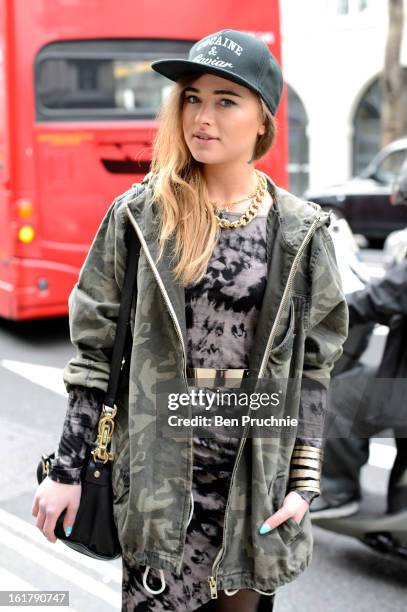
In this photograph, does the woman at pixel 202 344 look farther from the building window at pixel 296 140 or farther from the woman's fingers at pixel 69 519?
the building window at pixel 296 140

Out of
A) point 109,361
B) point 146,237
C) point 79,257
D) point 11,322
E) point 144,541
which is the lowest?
point 11,322

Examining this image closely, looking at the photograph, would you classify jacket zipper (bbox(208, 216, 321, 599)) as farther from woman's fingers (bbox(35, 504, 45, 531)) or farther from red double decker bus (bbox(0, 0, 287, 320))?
red double decker bus (bbox(0, 0, 287, 320))

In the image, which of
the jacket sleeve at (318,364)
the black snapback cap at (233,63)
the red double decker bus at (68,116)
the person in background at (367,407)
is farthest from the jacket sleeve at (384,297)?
the red double decker bus at (68,116)

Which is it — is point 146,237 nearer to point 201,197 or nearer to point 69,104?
point 201,197

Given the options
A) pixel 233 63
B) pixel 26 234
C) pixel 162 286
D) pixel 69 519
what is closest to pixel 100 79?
pixel 26 234

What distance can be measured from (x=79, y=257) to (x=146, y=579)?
5732mm

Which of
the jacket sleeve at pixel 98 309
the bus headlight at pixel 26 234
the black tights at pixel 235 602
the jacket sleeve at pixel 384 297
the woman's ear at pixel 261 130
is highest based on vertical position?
the woman's ear at pixel 261 130

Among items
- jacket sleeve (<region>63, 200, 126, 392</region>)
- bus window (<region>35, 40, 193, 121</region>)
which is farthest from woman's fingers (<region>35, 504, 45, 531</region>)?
bus window (<region>35, 40, 193, 121</region>)

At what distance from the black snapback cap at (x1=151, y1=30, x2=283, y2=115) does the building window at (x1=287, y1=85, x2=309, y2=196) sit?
21673 mm

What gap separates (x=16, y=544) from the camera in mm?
3764

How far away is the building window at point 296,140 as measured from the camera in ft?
77.5

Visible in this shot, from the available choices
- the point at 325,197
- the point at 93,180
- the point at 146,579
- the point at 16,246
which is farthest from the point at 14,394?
the point at 325,197

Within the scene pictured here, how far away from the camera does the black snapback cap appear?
1881 millimetres

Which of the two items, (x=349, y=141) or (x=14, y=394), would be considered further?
(x=349, y=141)
